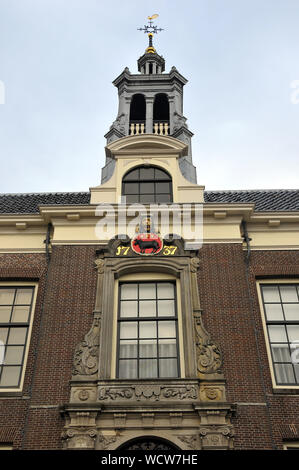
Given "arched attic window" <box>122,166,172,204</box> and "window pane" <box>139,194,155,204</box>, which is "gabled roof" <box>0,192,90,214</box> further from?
"window pane" <box>139,194,155,204</box>

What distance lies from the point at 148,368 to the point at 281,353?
3.20m

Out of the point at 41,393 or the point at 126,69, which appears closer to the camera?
the point at 41,393

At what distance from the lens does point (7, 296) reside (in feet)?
41.6

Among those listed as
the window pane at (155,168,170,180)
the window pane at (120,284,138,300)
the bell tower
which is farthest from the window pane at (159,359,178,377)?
the bell tower

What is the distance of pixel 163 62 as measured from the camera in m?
24.7

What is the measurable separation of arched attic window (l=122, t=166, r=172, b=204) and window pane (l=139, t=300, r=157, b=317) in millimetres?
3438

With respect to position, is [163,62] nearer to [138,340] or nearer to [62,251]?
[62,251]

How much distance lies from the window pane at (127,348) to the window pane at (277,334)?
10.9ft

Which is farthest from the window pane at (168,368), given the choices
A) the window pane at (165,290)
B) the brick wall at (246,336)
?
the window pane at (165,290)

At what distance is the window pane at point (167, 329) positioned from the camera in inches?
459

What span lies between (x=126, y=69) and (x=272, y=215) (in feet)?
37.2

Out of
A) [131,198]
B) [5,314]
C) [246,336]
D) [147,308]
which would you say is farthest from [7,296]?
[246,336]

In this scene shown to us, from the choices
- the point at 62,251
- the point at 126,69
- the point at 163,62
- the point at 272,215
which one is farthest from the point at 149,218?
the point at 163,62

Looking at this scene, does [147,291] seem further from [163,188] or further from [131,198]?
[163,188]
